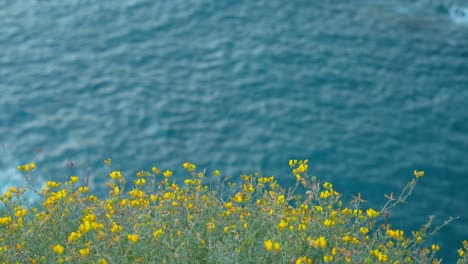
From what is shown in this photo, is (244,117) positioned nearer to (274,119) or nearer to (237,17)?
(274,119)

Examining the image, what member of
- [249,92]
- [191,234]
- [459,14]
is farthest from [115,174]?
[459,14]

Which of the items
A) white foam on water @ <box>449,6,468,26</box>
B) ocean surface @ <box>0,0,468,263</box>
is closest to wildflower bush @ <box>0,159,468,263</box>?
ocean surface @ <box>0,0,468,263</box>

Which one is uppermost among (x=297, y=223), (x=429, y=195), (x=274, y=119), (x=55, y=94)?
(x=297, y=223)

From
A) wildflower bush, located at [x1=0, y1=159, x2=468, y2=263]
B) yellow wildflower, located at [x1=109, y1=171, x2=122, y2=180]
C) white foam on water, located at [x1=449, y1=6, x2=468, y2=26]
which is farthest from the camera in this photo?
white foam on water, located at [x1=449, y1=6, x2=468, y2=26]

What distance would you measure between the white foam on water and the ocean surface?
0.05m

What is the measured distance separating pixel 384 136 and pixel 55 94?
234 inches

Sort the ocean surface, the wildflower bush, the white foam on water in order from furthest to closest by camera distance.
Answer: the white foam on water → the ocean surface → the wildflower bush

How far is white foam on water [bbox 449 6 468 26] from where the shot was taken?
13.8 m

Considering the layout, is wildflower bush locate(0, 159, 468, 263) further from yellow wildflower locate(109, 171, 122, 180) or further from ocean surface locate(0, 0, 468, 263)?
ocean surface locate(0, 0, 468, 263)

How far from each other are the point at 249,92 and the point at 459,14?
543 cm

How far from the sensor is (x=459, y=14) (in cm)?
1399

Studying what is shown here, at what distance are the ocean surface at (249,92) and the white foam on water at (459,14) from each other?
5cm

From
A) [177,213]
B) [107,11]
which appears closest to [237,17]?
[107,11]

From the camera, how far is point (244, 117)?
11.3 metres
